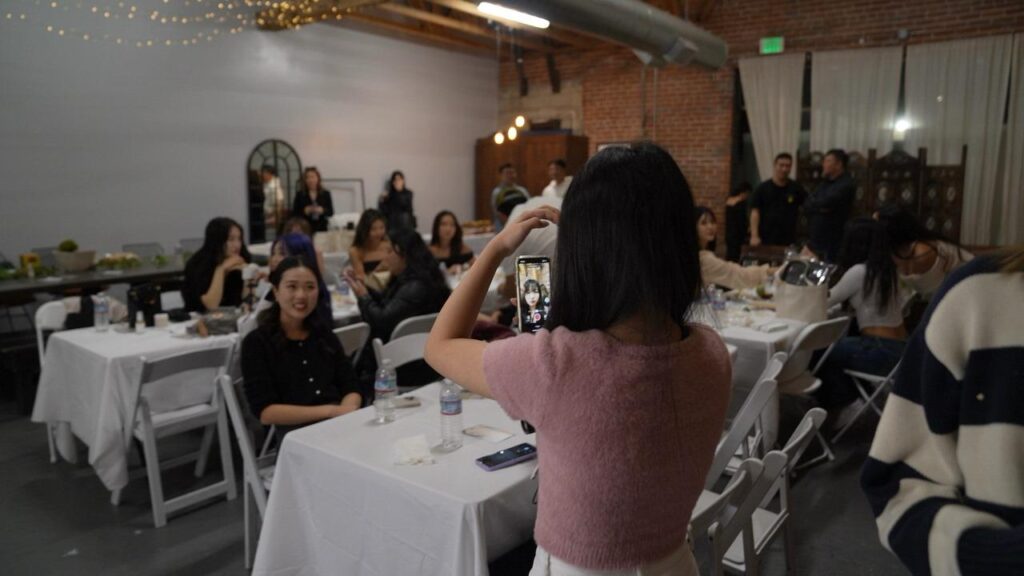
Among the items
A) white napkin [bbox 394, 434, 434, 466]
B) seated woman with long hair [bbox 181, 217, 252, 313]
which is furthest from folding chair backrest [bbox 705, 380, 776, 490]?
seated woman with long hair [bbox 181, 217, 252, 313]

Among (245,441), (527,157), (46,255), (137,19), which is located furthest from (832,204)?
(46,255)

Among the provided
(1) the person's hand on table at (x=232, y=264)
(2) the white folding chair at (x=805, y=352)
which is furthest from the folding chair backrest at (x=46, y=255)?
(2) the white folding chair at (x=805, y=352)

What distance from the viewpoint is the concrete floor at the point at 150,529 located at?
299 cm

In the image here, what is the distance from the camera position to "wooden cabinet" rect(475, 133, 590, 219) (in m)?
10.7

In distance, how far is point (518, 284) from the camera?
1.58 meters

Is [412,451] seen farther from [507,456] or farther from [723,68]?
[723,68]

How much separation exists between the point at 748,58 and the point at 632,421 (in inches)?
367

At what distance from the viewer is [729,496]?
6.29ft

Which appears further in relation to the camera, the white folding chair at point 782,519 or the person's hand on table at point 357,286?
the person's hand on table at point 357,286

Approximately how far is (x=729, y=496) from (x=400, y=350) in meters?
1.86

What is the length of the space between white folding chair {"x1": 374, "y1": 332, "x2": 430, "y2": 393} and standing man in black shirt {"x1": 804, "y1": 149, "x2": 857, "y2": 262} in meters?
4.90

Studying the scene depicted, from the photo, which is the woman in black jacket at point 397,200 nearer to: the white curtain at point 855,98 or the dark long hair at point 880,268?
the white curtain at point 855,98

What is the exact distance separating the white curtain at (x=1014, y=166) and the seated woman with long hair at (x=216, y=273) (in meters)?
7.89

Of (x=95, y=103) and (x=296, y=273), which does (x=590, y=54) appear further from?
(x=296, y=273)
